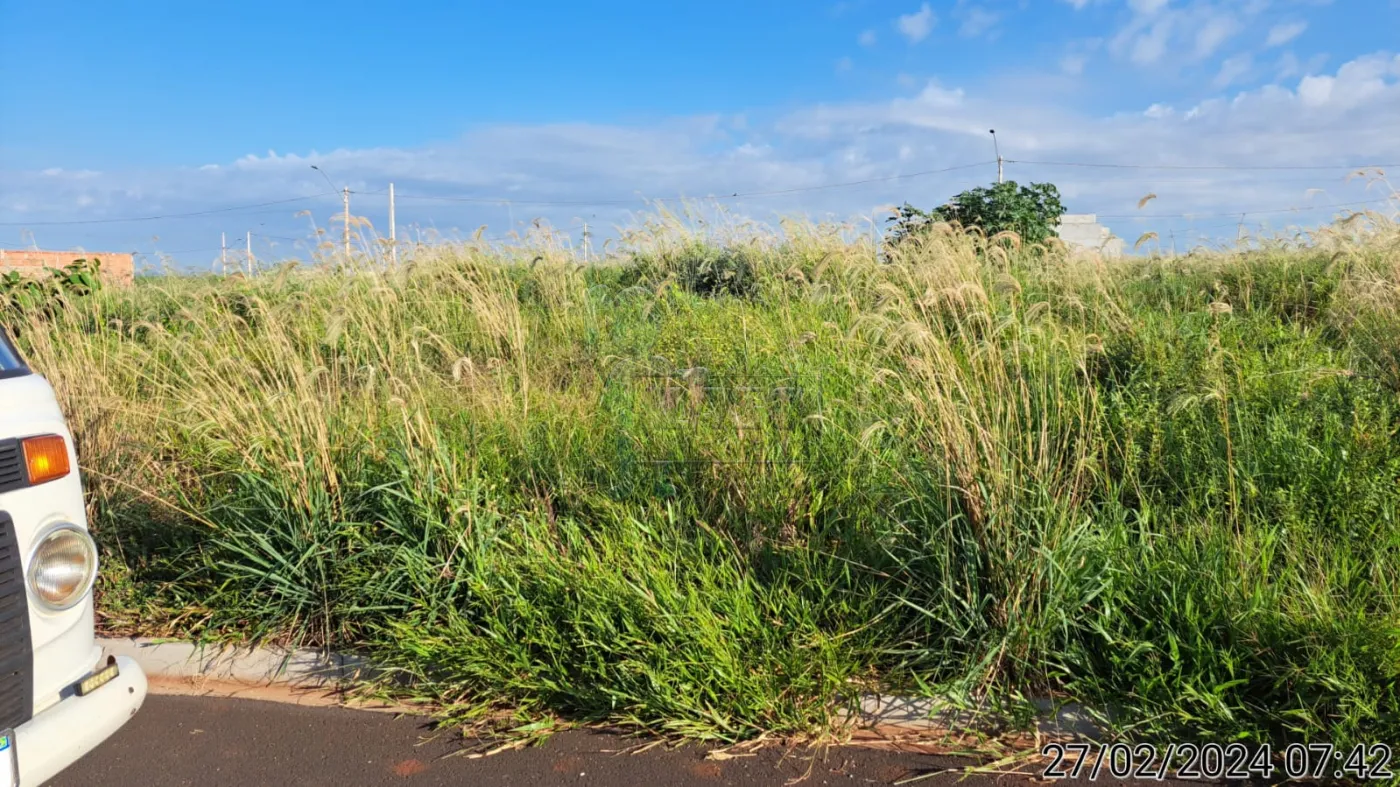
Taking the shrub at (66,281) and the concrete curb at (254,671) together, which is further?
the shrub at (66,281)

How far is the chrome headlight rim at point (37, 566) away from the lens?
2920 mm

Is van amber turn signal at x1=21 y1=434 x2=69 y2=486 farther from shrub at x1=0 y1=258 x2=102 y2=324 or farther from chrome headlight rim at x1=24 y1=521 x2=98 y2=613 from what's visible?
shrub at x1=0 y1=258 x2=102 y2=324

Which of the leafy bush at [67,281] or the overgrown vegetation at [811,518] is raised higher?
the leafy bush at [67,281]

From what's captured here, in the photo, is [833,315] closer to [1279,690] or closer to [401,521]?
[401,521]

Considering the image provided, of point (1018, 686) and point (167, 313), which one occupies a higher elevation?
point (167, 313)

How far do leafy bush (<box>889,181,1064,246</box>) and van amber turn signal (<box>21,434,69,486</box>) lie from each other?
32.9 ft

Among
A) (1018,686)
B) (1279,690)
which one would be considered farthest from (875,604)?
(1279,690)

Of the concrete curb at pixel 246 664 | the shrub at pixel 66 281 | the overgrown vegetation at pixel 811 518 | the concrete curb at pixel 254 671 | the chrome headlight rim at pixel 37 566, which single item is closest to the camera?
the chrome headlight rim at pixel 37 566

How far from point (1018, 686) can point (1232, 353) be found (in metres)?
3.29

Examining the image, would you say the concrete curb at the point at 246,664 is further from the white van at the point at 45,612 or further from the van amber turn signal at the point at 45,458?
the van amber turn signal at the point at 45,458

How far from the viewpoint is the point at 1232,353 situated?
19.9ft

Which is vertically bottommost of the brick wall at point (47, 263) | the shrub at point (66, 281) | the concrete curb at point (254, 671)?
the concrete curb at point (254, 671)

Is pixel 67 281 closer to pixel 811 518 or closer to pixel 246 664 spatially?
pixel 246 664

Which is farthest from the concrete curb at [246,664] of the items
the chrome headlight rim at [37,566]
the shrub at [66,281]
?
the shrub at [66,281]
